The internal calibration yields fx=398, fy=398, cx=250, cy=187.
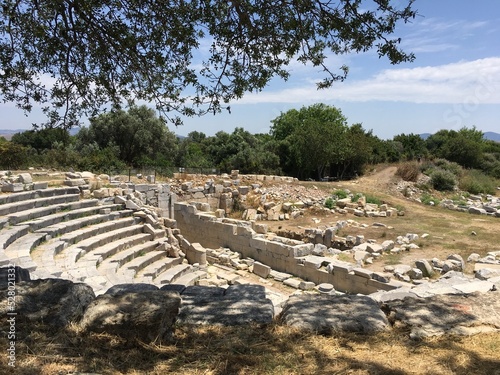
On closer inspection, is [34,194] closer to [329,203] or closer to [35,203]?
[35,203]

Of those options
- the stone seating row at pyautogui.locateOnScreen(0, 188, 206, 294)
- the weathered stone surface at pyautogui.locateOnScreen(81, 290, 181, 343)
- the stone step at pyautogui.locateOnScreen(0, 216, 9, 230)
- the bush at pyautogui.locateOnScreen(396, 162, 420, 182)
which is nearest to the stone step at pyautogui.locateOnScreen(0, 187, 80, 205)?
the stone seating row at pyautogui.locateOnScreen(0, 188, 206, 294)

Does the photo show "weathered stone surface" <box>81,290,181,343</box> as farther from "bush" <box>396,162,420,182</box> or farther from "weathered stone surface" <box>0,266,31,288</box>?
"bush" <box>396,162,420,182</box>

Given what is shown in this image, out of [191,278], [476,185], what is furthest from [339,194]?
[476,185]

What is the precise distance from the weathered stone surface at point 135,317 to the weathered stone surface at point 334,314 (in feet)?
3.81

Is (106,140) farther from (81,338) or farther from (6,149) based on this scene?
(81,338)

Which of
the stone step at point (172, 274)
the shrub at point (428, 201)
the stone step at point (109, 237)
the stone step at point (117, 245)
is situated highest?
the shrub at point (428, 201)

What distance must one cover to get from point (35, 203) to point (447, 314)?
36.8 ft

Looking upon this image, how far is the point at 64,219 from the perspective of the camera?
1148 centimetres

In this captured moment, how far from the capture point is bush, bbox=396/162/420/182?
2920 centimetres

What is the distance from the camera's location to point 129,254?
1078 centimetres

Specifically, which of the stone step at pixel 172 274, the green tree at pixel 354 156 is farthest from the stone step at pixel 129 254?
the green tree at pixel 354 156

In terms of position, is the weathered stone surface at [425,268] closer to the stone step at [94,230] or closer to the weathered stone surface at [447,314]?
the weathered stone surface at [447,314]

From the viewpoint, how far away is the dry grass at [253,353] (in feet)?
9.77

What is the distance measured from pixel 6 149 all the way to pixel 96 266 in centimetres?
1201
